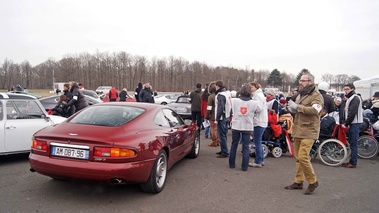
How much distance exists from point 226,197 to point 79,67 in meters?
84.3

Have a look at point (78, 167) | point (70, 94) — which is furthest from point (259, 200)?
point (70, 94)

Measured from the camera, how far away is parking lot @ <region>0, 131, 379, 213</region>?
3.88 m

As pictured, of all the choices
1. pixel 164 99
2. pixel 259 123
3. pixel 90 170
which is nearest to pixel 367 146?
pixel 259 123

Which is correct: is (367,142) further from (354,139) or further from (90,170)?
(90,170)

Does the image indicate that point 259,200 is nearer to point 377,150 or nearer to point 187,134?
point 187,134

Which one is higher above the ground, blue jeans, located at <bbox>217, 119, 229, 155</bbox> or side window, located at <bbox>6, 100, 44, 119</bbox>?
side window, located at <bbox>6, 100, 44, 119</bbox>

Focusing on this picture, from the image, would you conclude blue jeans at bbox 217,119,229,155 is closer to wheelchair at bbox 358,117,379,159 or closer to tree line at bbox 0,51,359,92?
wheelchair at bbox 358,117,379,159

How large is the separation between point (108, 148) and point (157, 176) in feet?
3.41

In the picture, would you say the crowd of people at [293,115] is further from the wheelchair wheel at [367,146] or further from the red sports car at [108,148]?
the red sports car at [108,148]

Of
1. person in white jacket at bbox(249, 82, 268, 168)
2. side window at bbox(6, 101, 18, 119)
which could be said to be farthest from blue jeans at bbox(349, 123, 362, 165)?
side window at bbox(6, 101, 18, 119)

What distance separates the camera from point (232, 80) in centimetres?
9450

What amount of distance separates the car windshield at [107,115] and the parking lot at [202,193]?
3.61 ft

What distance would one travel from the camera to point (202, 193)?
4.47 metres

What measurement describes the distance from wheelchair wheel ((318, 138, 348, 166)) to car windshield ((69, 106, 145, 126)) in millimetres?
4606
